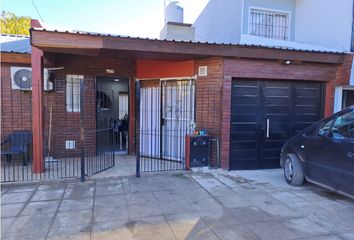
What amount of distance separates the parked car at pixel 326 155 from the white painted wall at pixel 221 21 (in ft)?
19.1

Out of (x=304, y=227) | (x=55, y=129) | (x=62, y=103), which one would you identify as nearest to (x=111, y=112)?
(x=62, y=103)

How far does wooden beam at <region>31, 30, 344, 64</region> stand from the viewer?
213 inches

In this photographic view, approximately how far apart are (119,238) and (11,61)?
18.3 ft

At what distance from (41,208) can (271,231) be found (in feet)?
11.1

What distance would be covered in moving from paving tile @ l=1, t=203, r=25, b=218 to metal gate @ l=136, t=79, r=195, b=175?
9.48 ft

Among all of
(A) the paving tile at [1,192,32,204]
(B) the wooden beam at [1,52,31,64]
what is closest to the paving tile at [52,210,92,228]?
(A) the paving tile at [1,192,32,204]

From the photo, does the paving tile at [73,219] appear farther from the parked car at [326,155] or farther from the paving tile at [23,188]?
the parked car at [326,155]

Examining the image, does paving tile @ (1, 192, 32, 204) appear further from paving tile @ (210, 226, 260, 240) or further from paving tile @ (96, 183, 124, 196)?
paving tile @ (210, 226, 260, 240)

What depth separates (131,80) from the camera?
8.33 m

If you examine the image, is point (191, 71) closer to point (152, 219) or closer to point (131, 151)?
point (131, 151)

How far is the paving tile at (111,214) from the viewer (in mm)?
4082

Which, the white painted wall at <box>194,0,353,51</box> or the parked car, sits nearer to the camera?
the parked car

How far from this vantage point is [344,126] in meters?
4.76

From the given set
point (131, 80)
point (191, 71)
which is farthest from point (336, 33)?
point (131, 80)
